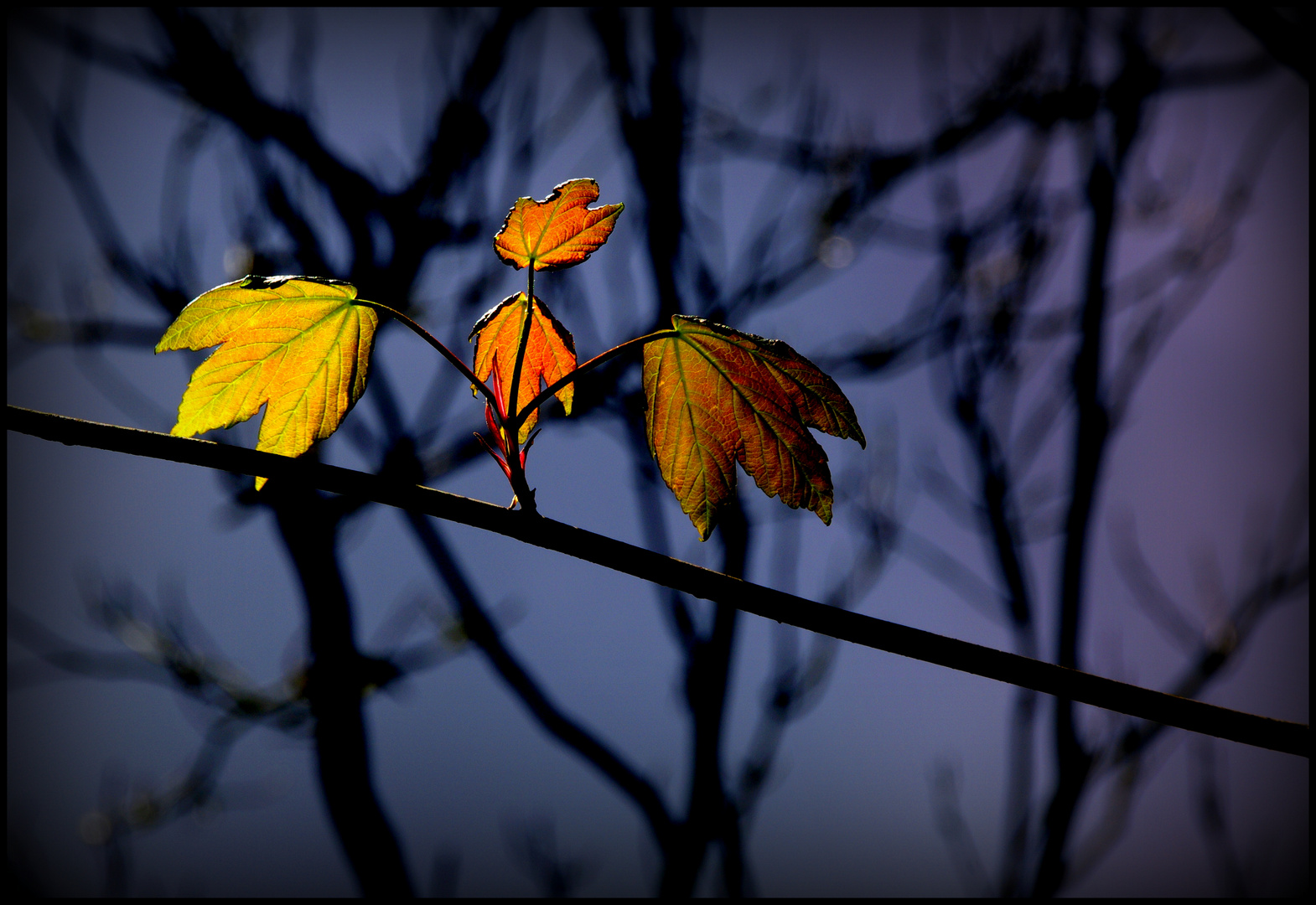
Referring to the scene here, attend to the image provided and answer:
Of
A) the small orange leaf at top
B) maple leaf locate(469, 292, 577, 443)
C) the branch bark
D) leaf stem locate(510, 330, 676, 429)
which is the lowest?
the branch bark

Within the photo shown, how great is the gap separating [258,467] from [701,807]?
2668 millimetres

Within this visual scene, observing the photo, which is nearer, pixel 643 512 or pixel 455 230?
pixel 455 230

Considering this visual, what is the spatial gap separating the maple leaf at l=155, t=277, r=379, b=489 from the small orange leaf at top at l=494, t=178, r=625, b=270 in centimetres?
15

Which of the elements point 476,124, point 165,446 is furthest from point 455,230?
point 165,446

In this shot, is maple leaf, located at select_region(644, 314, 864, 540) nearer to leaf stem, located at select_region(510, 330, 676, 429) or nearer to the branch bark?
leaf stem, located at select_region(510, 330, 676, 429)

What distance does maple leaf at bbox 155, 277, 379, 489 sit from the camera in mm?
619

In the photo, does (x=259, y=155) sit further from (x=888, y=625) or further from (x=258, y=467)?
(x=888, y=625)

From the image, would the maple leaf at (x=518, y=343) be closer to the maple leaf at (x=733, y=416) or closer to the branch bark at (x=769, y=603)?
the maple leaf at (x=733, y=416)

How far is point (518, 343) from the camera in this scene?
0.72m

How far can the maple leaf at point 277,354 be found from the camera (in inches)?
24.4

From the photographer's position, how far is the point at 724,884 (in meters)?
2.82

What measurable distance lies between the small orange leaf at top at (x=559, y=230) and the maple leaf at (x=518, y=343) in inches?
1.8

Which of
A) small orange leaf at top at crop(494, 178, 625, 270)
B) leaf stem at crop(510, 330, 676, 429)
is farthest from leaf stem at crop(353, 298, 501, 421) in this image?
small orange leaf at top at crop(494, 178, 625, 270)

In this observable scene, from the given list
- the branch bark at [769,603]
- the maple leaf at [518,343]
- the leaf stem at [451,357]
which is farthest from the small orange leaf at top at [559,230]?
the branch bark at [769,603]
